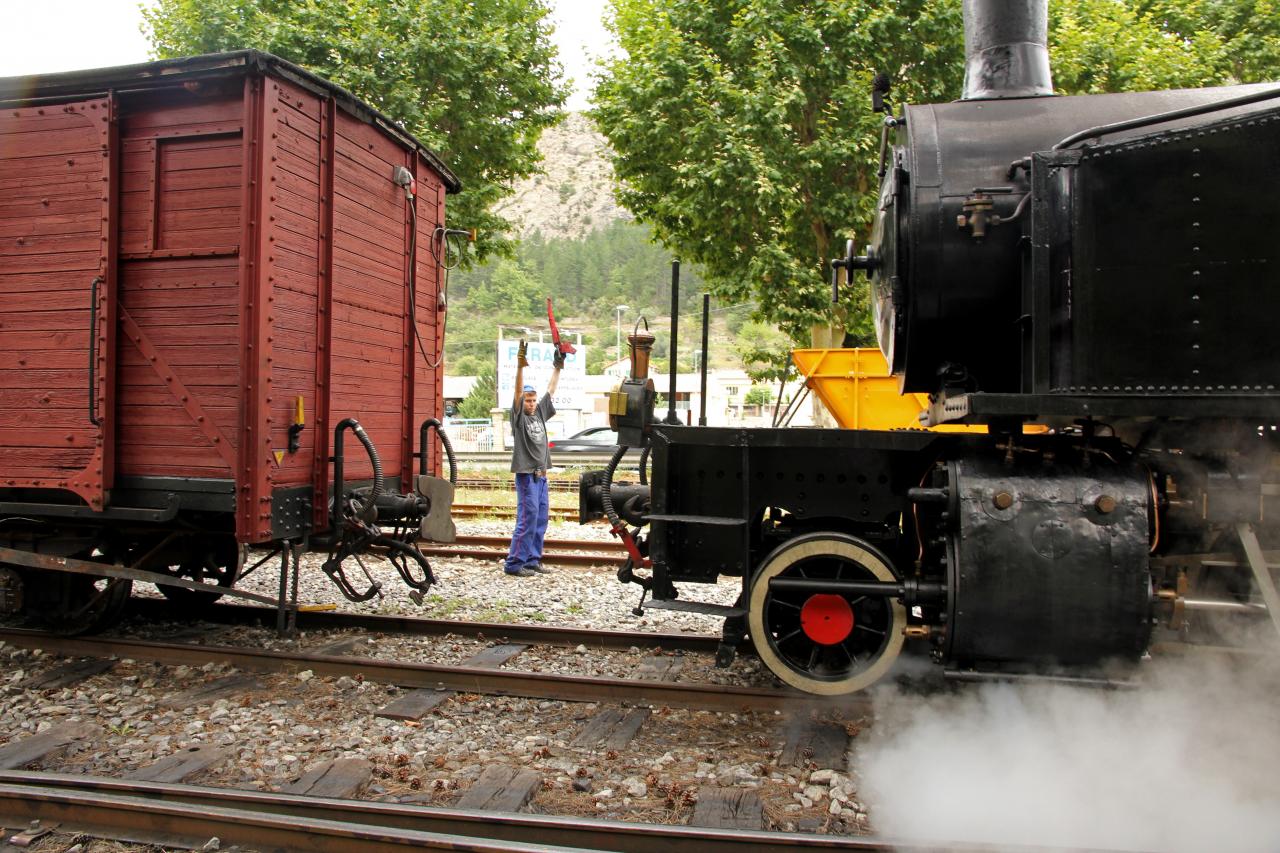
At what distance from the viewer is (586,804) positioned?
3.43 metres

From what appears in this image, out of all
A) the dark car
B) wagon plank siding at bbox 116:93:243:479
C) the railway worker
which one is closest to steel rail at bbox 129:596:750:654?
wagon plank siding at bbox 116:93:243:479

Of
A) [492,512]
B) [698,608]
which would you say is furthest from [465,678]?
[492,512]

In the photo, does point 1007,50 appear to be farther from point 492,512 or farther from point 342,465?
point 492,512

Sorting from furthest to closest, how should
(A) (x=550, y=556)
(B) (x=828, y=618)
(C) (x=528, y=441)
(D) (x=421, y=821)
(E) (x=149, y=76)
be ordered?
(A) (x=550, y=556) < (C) (x=528, y=441) < (E) (x=149, y=76) < (B) (x=828, y=618) < (D) (x=421, y=821)

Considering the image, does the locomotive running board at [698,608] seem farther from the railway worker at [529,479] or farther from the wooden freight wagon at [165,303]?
the railway worker at [529,479]

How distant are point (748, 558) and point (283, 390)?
2971 millimetres

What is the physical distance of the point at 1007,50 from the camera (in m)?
4.10

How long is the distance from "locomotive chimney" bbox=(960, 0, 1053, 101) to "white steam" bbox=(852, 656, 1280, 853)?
273 centimetres

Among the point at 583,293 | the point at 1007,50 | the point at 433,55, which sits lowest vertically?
the point at 1007,50

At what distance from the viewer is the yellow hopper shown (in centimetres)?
954

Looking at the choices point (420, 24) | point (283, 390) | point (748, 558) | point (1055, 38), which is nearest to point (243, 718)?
point (283, 390)

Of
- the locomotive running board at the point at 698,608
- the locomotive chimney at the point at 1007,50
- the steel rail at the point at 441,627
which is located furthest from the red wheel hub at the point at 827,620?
the locomotive chimney at the point at 1007,50

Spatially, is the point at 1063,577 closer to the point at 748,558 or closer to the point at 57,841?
the point at 748,558

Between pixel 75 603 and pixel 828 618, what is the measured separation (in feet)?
16.2
